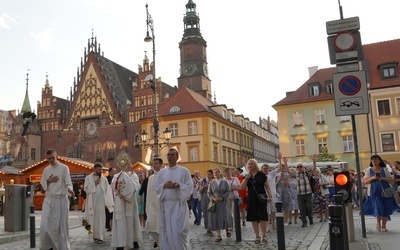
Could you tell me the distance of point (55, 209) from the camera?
8859 millimetres

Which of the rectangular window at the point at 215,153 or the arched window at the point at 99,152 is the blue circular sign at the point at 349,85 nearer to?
the rectangular window at the point at 215,153

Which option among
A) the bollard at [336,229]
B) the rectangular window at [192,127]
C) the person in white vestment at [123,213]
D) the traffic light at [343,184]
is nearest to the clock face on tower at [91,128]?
the rectangular window at [192,127]

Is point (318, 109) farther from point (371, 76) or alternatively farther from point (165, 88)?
point (165, 88)

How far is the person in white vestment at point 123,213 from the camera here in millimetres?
9273

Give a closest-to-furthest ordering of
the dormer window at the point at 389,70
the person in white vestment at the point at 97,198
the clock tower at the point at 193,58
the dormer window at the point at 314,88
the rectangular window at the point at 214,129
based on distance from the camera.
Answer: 1. the person in white vestment at the point at 97,198
2. the dormer window at the point at 389,70
3. the dormer window at the point at 314,88
4. the rectangular window at the point at 214,129
5. the clock tower at the point at 193,58

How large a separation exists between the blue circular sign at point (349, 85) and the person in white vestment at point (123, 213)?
5.03 meters

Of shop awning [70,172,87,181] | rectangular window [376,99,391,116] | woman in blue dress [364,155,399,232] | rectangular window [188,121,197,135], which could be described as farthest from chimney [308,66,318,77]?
woman in blue dress [364,155,399,232]

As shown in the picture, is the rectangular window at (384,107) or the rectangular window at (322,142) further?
the rectangular window at (322,142)

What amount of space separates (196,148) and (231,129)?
34.7 ft

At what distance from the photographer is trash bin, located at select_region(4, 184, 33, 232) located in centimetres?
1325

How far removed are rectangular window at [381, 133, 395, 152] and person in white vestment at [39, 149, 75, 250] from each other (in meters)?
33.7

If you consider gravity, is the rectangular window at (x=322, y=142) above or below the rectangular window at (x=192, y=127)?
below

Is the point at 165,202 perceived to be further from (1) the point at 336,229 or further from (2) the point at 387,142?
(2) the point at 387,142

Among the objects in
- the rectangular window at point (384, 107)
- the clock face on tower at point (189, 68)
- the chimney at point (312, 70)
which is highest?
the clock face on tower at point (189, 68)
